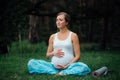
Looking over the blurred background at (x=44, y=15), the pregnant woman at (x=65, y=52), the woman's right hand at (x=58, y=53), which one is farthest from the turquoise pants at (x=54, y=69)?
the blurred background at (x=44, y=15)

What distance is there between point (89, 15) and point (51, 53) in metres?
10.4

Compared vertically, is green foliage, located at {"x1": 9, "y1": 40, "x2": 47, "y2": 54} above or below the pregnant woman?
below

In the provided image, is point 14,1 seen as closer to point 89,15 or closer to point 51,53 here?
point 89,15

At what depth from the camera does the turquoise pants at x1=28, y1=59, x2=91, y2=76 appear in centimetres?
864

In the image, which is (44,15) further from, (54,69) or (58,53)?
(58,53)

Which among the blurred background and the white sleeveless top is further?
the blurred background

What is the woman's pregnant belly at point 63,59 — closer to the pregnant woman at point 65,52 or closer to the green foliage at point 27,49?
the pregnant woman at point 65,52

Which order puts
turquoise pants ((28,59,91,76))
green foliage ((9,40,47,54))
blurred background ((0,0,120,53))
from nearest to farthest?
turquoise pants ((28,59,91,76)), blurred background ((0,0,120,53)), green foliage ((9,40,47,54))

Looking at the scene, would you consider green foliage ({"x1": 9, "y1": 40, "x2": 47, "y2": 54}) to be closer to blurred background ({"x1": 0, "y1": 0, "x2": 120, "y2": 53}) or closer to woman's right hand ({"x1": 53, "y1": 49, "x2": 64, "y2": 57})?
blurred background ({"x1": 0, "y1": 0, "x2": 120, "y2": 53})

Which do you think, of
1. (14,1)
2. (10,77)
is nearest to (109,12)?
(14,1)

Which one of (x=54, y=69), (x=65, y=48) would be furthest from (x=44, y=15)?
(x=65, y=48)

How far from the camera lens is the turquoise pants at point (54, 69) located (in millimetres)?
8641

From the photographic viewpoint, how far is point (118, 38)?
92.4 ft

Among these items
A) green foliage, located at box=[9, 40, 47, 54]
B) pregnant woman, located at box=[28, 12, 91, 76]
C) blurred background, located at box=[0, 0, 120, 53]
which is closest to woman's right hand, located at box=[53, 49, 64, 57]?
pregnant woman, located at box=[28, 12, 91, 76]
